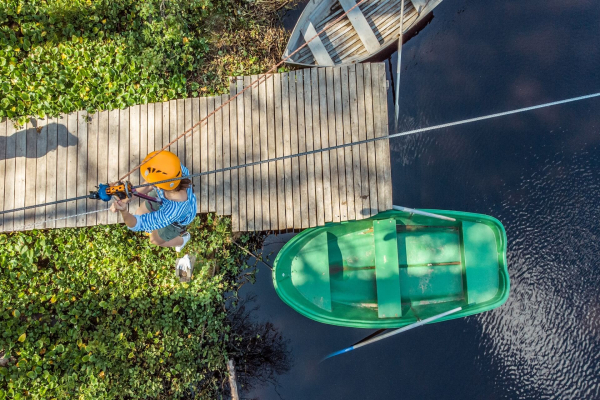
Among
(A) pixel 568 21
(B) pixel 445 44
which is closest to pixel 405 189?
(B) pixel 445 44

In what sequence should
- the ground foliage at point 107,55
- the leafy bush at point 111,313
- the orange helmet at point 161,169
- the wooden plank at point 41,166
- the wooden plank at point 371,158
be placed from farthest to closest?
1. the ground foliage at point 107,55
2. the wooden plank at point 41,166
3. the wooden plank at point 371,158
4. the leafy bush at point 111,313
5. the orange helmet at point 161,169

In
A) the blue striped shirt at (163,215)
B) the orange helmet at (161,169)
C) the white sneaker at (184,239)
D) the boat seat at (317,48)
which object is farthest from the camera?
the boat seat at (317,48)

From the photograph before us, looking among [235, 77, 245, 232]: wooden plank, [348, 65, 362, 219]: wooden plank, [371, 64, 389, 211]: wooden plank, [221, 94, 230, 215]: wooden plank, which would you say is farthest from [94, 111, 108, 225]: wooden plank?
Result: [371, 64, 389, 211]: wooden plank

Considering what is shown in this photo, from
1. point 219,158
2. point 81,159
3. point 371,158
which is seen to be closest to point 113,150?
point 81,159

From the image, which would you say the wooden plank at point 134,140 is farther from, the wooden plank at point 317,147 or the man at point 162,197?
the wooden plank at point 317,147

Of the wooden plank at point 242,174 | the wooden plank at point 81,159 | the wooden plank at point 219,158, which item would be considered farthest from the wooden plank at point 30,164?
the wooden plank at point 242,174

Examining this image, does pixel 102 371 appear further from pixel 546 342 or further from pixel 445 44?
pixel 445 44

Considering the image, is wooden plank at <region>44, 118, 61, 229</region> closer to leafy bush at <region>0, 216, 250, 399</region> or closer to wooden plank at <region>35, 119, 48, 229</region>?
wooden plank at <region>35, 119, 48, 229</region>
